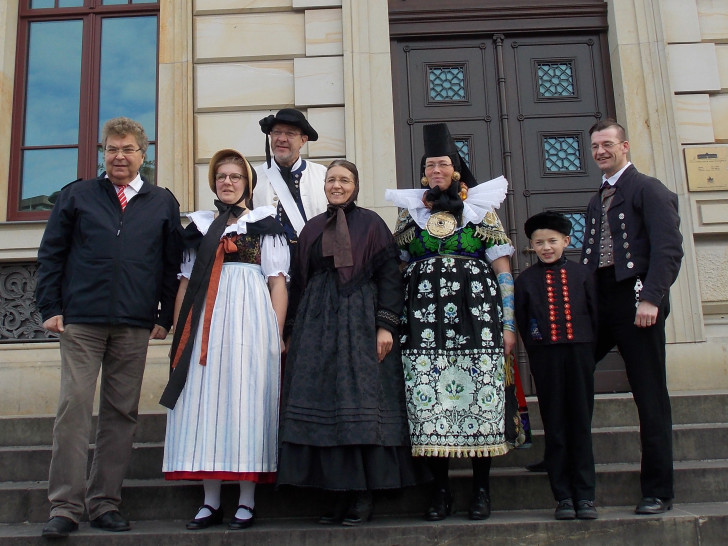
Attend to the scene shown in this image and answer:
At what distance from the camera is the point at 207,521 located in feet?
12.4

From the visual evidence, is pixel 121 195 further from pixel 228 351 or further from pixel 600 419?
pixel 600 419

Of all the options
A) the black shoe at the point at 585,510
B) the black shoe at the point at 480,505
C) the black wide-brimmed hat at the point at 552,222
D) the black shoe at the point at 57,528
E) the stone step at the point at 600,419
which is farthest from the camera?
the stone step at the point at 600,419

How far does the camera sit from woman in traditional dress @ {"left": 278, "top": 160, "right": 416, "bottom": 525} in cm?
360

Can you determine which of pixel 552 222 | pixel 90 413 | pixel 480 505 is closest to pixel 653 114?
pixel 552 222

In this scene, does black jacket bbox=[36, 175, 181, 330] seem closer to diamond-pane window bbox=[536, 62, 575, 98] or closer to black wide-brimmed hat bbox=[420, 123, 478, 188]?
black wide-brimmed hat bbox=[420, 123, 478, 188]

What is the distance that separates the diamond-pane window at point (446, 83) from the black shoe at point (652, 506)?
406 centimetres

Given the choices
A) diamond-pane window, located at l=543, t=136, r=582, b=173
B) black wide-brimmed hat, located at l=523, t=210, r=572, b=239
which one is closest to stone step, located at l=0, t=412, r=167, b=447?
black wide-brimmed hat, located at l=523, t=210, r=572, b=239

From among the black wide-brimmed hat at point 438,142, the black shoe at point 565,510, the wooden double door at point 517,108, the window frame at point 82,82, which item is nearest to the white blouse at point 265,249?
the black wide-brimmed hat at point 438,142

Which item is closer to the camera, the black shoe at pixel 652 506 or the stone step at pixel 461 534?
the stone step at pixel 461 534

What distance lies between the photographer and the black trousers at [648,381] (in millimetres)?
3787

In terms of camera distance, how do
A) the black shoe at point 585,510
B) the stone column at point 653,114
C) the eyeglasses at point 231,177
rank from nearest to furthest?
the black shoe at point 585,510 < the eyeglasses at point 231,177 < the stone column at point 653,114

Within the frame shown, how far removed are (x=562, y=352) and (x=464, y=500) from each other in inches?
38.7

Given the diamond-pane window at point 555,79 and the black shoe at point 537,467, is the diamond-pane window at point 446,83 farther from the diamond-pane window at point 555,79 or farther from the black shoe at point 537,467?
the black shoe at point 537,467

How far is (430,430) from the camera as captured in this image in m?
3.67
